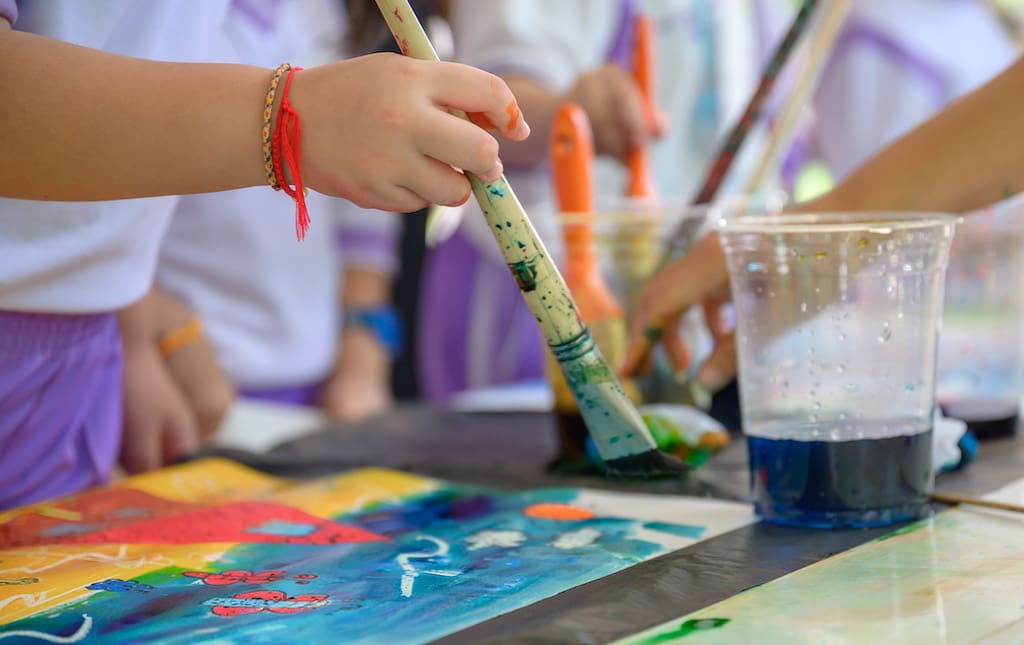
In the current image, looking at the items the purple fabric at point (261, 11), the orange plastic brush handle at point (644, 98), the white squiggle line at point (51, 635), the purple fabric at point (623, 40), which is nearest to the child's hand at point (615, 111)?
the orange plastic brush handle at point (644, 98)

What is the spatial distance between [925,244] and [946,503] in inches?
6.1

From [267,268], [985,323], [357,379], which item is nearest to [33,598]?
[985,323]

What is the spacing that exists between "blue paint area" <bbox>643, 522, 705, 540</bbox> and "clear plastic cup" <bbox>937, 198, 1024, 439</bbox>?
1.07 feet

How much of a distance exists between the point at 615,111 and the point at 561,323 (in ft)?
1.50

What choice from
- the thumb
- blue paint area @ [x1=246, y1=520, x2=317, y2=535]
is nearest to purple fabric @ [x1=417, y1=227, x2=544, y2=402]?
the thumb

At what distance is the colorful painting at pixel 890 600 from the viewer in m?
0.42

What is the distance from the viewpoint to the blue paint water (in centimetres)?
56

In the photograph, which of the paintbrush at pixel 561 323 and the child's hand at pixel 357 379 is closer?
the paintbrush at pixel 561 323

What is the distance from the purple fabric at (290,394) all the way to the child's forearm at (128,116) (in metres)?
0.86

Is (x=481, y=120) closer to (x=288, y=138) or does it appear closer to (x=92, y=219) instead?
(x=288, y=138)

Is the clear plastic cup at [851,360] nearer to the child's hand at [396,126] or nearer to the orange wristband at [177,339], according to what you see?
the child's hand at [396,126]

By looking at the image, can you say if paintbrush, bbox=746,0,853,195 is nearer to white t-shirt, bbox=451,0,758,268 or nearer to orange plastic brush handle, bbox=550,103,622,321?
orange plastic brush handle, bbox=550,103,622,321

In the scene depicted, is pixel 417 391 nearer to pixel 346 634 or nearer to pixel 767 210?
pixel 767 210

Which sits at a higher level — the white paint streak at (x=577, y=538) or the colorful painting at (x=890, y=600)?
the white paint streak at (x=577, y=538)
